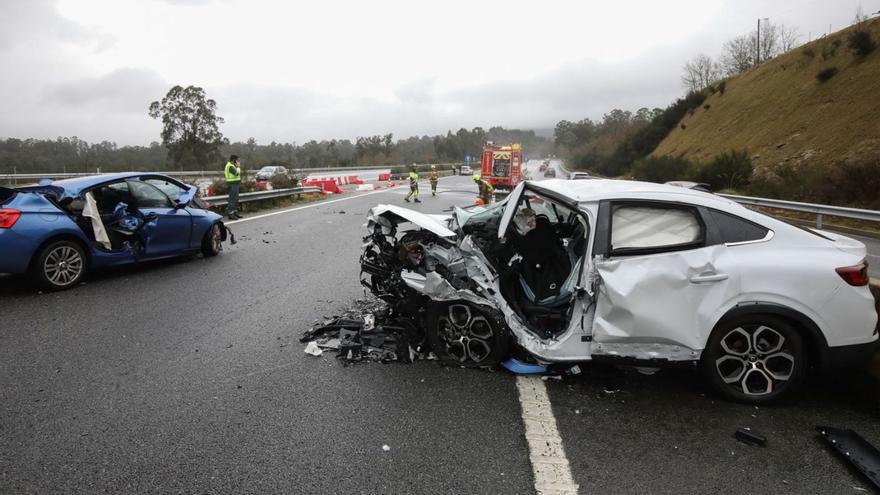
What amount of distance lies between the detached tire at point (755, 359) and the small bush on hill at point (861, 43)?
34291 mm

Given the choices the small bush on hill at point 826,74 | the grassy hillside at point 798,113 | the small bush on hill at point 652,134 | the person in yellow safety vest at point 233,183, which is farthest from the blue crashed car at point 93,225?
the small bush on hill at point 652,134

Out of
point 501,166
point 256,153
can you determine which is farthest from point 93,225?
point 256,153

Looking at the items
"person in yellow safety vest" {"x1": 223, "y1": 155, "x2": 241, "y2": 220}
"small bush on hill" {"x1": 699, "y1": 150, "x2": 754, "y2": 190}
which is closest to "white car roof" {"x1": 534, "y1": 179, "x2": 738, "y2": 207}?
"person in yellow safety vest" {"x1": 223, "y1": 155, "x2": 241, "y2": 220}

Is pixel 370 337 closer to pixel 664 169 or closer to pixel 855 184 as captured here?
pixel 855 184

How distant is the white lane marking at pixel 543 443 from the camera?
267 cm

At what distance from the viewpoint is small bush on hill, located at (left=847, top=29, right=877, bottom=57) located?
27.9 m

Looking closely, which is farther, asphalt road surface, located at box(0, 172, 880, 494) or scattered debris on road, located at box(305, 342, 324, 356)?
scattered debris on road, located at box(305, 342, 324, 356)

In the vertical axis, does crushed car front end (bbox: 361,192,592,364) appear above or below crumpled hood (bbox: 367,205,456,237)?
below

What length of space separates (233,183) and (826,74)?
3292cm

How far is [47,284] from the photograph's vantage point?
5980 mm

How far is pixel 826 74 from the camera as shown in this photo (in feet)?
96.2

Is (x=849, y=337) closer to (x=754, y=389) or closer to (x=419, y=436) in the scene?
(x=754, y=389)

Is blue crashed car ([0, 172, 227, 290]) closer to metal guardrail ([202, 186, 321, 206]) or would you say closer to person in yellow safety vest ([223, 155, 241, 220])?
metal guardrail ([202, 186, 321, 206])

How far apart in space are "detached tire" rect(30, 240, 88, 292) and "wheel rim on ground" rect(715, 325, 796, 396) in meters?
6.99
